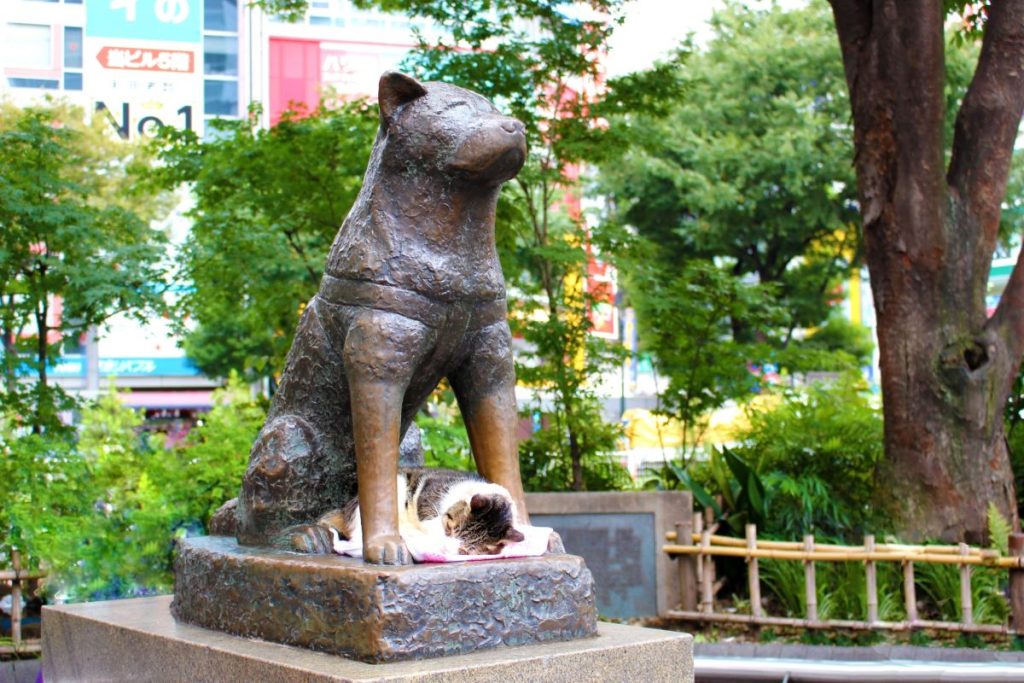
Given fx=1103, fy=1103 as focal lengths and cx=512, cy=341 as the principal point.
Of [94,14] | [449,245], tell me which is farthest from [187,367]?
[449,245]

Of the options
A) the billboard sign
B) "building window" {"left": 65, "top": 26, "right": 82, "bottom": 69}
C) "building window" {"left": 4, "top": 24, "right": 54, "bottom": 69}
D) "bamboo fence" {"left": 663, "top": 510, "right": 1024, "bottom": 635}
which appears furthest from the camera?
the billboard sign

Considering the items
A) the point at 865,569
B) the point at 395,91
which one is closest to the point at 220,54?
the point at 865,569

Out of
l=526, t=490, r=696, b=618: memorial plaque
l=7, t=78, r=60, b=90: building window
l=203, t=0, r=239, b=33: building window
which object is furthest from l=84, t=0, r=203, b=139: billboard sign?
l=526, t=490, r=696, b=618: memorial plaque

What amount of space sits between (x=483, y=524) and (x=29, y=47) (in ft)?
44.7

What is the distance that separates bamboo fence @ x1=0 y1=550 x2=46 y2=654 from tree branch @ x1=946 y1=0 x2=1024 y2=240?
Result: 649 centimetres

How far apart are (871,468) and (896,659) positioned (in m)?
2.66

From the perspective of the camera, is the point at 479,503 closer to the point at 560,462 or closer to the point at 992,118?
the point at 560,462

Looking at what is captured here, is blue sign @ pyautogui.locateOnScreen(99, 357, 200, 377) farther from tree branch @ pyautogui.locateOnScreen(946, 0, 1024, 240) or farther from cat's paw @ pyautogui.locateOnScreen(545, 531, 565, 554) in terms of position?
cat's paw @ pyautogui.locateOnScreen(545, 531, 565, 554)

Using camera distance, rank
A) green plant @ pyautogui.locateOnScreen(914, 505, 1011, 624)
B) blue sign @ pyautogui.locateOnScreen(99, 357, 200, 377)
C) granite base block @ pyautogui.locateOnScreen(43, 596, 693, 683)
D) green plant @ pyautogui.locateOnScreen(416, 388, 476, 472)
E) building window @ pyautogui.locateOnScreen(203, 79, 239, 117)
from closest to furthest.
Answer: granite base block @ pyautogui.locateOnScreen(43, 596, 693, 683)
green plant @ pyautogui.locateOnScreen(914, 505, 1011, 624)
green plant @ pyautogui.locateOnScreen(416, 388, 476, 472)
building window @ pyautogui.locateOnScreen(203, 79, 239, 117)
blue sign @ pyautogui.locateOnScreen(99, 357, 200, 377)

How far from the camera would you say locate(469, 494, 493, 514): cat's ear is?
10.2ft

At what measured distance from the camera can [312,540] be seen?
3.20 m

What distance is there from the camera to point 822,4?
21344 mm

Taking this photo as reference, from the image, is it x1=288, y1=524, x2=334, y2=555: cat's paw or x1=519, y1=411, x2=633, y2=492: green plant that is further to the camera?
x1=519, y1=411, x2=633, y2=492: green plant

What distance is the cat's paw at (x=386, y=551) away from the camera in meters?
2.92
